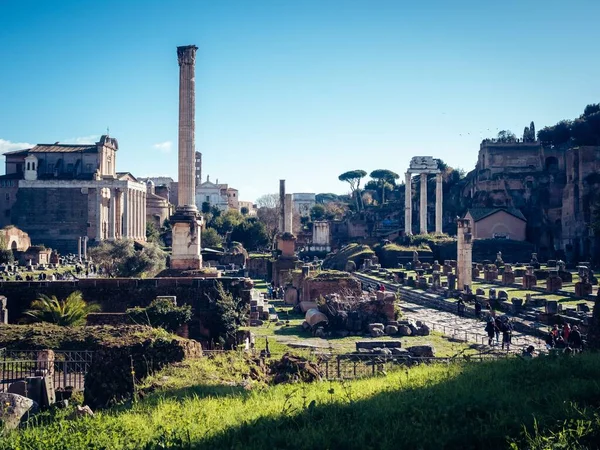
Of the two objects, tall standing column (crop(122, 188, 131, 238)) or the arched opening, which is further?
the arched opening

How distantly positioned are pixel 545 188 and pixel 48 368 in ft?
237

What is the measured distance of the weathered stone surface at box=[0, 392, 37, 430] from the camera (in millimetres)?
8540

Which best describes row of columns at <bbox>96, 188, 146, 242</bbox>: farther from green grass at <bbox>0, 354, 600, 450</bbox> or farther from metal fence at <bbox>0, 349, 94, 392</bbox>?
green grass at <bbox>0, 354, 600, 450</bbox>

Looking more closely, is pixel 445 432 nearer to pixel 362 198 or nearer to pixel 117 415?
pixel 117 415

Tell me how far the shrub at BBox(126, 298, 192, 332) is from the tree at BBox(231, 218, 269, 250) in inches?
2261

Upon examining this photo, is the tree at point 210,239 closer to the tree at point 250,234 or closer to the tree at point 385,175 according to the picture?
the tree at point 250,234

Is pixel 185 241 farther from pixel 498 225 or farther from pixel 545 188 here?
pixel 545 188

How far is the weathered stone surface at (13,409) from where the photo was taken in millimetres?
8540

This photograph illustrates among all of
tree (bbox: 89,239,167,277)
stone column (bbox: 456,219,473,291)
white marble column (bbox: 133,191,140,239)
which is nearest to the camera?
tree (bbox: 89,239,167,277)

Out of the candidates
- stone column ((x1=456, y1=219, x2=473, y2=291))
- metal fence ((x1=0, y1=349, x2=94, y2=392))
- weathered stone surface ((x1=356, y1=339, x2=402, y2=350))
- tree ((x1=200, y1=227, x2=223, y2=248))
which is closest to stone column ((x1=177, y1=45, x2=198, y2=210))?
weathered stone surface ((x1=356, y1=339, x2=402, y2=350))

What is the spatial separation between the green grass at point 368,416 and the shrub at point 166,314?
8953 mm

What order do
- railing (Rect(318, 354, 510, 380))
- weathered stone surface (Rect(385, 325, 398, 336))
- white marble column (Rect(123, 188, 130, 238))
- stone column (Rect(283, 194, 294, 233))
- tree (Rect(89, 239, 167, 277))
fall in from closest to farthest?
railing (Rect(318, 354, 510, 380)), weathered stone surface (Rect(385, 325, 398, 336)), tree (Rect(89, 239, 167, 277)), stone column (Rect(283, 194, 294, 233)), white marble column (Rect(123, 188, 130, 238))

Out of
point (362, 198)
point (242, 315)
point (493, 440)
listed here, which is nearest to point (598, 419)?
point (493, 440)

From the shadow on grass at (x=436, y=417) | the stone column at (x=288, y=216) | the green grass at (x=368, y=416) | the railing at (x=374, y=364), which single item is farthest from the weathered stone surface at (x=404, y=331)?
the stone column at (x=288, y=216)
